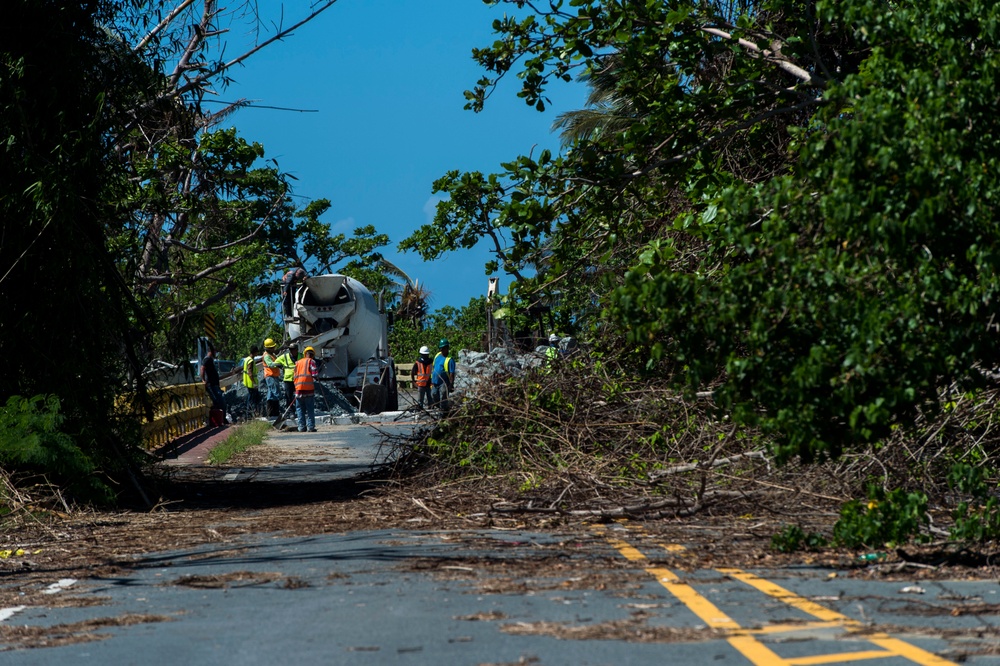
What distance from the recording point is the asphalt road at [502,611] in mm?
5738

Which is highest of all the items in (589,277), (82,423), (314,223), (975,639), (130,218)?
(314,223)

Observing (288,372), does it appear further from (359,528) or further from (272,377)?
(359,528)

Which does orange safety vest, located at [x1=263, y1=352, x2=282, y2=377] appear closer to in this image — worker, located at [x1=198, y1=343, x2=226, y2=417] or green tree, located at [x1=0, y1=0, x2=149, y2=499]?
worker, located at [x1=198, y1=343, x2=226, y2=417]

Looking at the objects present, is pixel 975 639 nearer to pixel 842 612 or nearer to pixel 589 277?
pixel 842 612

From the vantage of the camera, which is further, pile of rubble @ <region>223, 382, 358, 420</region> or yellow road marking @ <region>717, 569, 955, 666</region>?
pile of rubble @ <region>223, 382, 358, 420</region>

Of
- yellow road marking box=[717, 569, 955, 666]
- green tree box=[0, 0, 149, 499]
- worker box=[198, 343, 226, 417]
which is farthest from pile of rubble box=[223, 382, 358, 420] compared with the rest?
yellow road marking box=[717, 569, 955, 666]

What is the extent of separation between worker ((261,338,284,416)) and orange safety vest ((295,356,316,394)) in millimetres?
3772

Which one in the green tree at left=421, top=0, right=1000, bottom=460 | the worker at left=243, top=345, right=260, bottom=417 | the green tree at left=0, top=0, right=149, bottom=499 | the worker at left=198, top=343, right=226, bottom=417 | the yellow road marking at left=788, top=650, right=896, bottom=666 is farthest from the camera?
the worker at left=243, top=345, right=260, bottom=417

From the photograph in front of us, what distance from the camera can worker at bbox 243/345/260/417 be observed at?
106 ft

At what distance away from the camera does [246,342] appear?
70188 millimetres

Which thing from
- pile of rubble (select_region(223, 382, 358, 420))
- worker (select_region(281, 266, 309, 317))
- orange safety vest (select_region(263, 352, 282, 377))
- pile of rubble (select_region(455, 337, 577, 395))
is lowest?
pile of rubble (select_region(223, 382, 358, 420))

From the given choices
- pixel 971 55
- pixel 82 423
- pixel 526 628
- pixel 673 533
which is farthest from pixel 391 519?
pixel 971 55

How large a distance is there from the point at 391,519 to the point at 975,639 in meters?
6.49

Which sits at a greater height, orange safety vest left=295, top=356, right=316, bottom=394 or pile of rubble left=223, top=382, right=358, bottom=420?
orange safety vest left=295, top=356, right=316, bottom=394
